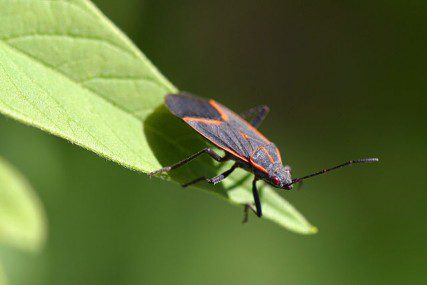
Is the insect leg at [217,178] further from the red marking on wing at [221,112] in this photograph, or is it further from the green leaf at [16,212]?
the green leaf at [16,212]

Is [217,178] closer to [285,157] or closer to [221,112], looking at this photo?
[221,112]

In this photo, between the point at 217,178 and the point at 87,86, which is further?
the point at 217,178

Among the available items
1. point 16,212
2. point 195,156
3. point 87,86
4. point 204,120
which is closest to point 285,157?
point 204,120

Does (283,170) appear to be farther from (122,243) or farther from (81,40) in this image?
(122,243)

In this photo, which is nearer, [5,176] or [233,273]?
[5,176]

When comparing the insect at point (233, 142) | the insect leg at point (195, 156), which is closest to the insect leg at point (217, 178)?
the insect at point (233, 142)

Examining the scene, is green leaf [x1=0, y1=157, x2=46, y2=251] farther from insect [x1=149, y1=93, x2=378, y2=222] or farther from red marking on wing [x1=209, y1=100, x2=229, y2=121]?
red marking on wing [x1=209, y1=100, x2=229, y2=121]

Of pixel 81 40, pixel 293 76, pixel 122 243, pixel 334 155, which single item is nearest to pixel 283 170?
pixel 81 40
